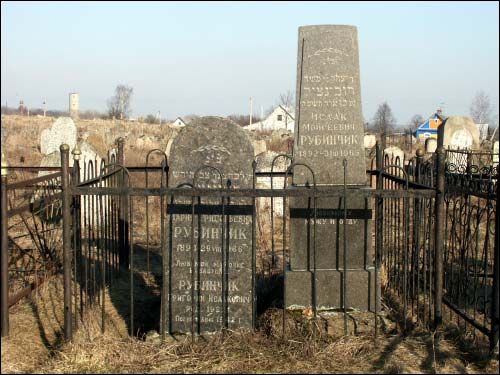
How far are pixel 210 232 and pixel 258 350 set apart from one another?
104 centimetres

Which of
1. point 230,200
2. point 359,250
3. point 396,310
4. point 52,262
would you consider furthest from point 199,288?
point 52,262

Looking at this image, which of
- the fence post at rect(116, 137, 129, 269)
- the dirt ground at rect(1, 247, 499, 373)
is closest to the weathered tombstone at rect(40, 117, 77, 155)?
the fence post at rect(116, 137, 129, 269)

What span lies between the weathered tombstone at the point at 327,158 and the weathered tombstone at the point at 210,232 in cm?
72

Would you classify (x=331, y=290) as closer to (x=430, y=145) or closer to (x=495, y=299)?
(x=495, y=299)

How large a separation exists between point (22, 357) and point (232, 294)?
170cm

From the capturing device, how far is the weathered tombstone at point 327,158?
17.2 feet

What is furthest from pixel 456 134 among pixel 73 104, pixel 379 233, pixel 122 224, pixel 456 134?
pixel 73 104

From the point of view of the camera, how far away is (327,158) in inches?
212

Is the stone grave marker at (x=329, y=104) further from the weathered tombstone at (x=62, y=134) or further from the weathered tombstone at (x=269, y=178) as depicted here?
the weathered tombstone at (x=62, y=134)

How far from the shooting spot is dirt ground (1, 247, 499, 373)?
4.06 meters

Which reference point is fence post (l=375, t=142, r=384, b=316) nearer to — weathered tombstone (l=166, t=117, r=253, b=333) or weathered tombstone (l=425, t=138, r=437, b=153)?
weathered tombstone (l=166, t=117, r=253, b=333)

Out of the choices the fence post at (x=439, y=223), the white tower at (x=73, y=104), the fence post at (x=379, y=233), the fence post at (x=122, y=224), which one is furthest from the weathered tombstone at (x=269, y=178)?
the white tower at (x=73, y=104)

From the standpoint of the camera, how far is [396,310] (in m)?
5.42

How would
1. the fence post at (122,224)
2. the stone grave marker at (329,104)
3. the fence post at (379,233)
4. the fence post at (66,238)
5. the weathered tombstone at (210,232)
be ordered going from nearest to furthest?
the fence post at (66,238), the weathered tombstone at (210,232), the fence post at (379,233), the stone grave marker at (329,104), the fence post at (122,224)
